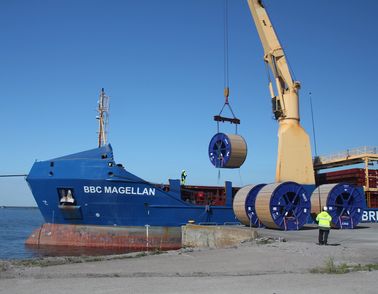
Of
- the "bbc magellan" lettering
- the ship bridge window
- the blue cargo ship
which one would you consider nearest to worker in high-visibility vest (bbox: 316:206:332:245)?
the blue cargo ship

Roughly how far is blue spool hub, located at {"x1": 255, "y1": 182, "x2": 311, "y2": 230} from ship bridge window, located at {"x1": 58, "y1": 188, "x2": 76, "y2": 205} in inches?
371

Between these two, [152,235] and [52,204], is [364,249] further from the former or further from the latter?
[52,204]

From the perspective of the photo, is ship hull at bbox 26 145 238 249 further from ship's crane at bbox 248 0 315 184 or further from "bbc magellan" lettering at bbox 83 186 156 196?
ship's crane at bbox 248 0 315 184

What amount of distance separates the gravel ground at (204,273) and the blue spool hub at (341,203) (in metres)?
7.79

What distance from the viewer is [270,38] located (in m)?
25.0

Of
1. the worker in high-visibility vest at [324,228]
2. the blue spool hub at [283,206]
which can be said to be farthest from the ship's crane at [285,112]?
the worker in high-visibility vest at [324,228]

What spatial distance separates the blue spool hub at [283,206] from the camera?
18328mm

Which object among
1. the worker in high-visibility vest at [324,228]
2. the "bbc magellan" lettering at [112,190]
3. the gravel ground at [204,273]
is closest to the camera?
the gravel ground at [204,273]

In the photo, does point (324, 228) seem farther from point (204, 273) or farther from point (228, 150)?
point (228, 150)

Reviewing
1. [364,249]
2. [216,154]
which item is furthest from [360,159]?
[364,249]

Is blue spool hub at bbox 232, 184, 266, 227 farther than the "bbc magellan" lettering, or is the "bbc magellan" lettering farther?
the "bbc magellan" lettering

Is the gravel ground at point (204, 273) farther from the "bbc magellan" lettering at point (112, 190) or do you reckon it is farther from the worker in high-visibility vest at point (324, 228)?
the "bbc magellan" lettering at point (112, 190)

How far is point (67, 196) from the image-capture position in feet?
74.6

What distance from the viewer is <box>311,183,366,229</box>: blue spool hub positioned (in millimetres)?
19766
